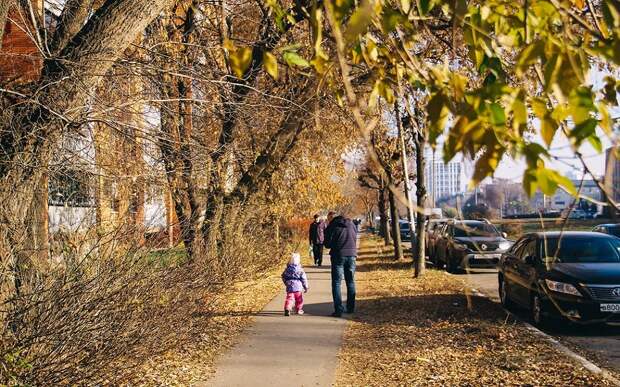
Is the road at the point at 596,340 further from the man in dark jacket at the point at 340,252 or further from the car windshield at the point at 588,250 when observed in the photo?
the man in dark jacket at the point at 340,252

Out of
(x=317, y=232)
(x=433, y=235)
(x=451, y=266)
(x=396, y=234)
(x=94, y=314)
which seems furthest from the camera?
(x=396, y=234)

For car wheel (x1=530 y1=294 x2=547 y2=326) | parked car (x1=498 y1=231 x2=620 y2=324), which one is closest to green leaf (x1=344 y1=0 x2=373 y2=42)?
parked car (x1=498 y1=231 x2=620 y2=324)

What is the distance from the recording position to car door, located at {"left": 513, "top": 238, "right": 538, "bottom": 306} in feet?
36.7

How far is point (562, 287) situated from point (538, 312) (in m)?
0.66

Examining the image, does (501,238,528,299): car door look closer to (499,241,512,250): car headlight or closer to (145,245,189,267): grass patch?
(145,245,189,267): grass patch

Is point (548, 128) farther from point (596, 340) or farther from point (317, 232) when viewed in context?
point (317, 232)

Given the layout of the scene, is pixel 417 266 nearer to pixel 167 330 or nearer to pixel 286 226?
pixel 286 226

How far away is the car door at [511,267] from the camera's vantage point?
12.2m

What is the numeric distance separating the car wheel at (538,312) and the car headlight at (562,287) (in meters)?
0.36

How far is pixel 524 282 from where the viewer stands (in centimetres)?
1143

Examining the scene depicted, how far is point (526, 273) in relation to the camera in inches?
451

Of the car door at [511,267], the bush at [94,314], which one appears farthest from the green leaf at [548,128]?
the car door at [511,267]

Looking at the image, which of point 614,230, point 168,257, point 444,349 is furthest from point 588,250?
point 614,230

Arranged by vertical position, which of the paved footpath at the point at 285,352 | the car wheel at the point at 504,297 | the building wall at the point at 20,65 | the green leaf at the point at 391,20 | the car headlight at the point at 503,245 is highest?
the building wall at the point at 20,65
